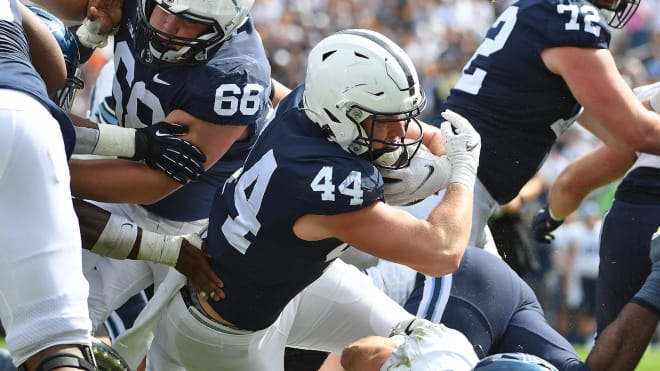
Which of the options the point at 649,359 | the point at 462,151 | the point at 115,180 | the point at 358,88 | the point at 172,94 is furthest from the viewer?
the point at 649,359

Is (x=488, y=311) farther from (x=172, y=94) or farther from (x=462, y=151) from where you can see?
(x=172, y=94)

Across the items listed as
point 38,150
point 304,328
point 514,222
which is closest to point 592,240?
point 514,222

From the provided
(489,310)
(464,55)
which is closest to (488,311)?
(489,310)

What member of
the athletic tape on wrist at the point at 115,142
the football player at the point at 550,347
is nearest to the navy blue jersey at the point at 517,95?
the football player at the point at 550,347

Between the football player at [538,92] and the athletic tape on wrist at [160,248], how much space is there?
5.09ft

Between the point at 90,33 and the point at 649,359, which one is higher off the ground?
the point at 90,33

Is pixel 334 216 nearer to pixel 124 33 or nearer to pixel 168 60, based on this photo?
pixel 168 60

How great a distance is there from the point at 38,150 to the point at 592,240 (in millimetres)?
8537

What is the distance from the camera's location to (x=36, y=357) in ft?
10.1

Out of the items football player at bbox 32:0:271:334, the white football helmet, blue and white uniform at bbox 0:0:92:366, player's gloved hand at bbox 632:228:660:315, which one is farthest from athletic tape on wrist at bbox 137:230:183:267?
player's gloved hand at bbox 632:228:660:315

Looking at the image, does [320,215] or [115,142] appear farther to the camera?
[115,142]

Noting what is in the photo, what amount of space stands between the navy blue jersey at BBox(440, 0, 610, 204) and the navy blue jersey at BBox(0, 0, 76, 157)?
2032mm

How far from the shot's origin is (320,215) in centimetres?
353

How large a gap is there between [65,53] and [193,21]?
521 millimetres
